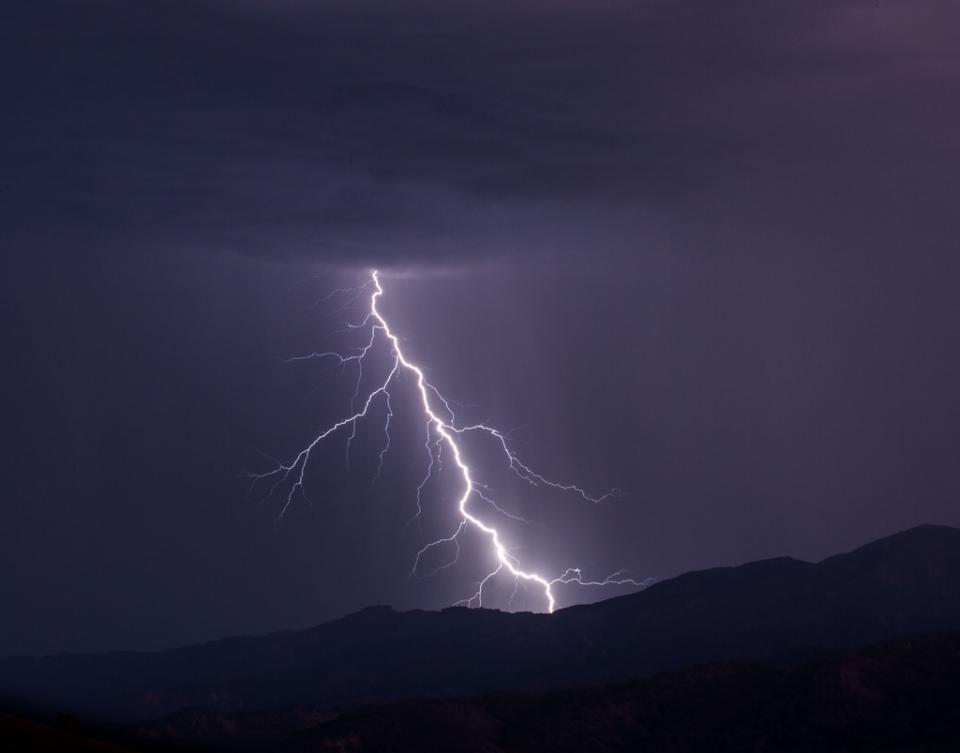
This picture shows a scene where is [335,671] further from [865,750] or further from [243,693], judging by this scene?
[865,750]

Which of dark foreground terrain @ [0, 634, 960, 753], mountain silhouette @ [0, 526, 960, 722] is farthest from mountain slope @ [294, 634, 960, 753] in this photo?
mountain silhouette @ [0, 526, 960, 722]

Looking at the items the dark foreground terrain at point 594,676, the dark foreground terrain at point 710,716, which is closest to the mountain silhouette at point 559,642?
the dark foreground terrain at point 594,676

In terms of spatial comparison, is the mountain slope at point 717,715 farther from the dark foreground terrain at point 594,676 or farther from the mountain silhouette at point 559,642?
the mountain silhouette at point 559,642

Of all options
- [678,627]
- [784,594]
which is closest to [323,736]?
[678,627]

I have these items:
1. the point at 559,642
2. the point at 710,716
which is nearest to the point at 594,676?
the point at 559,642

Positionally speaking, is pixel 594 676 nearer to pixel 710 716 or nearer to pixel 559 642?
pixel 559 642
